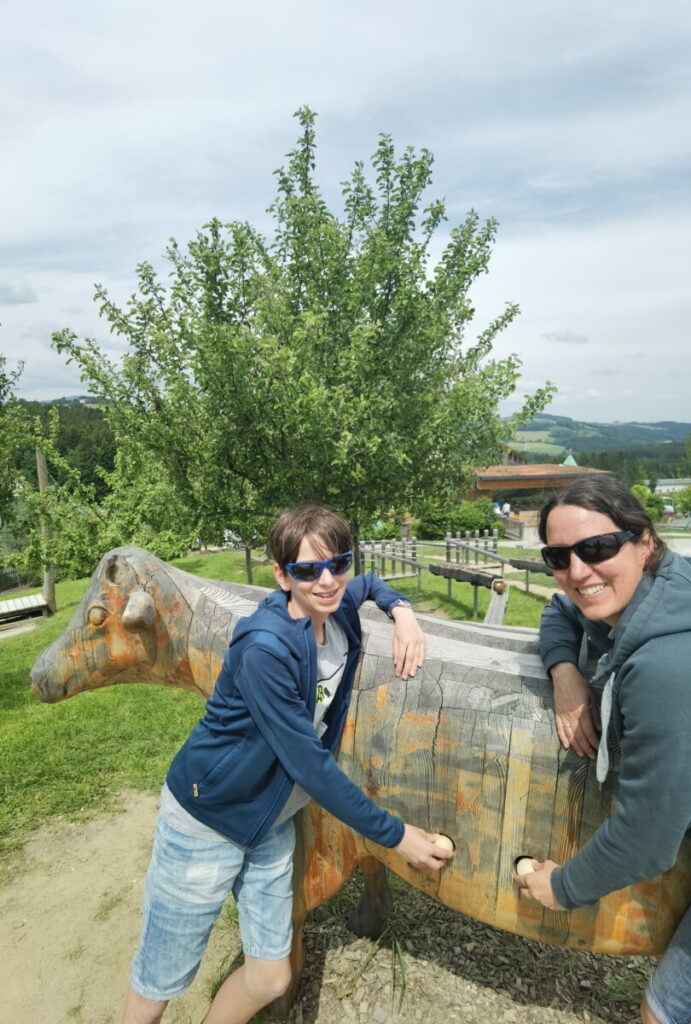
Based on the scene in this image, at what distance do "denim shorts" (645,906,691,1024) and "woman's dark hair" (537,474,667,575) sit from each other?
117 centimetres

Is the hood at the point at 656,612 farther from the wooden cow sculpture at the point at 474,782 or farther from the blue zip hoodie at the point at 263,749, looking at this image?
the blue zip hoodie at the point at 263,749

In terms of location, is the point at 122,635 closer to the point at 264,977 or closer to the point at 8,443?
the point at 264,977

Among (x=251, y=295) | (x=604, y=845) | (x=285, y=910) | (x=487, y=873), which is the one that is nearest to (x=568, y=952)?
(x=487, y=873)

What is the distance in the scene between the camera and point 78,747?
6.10m

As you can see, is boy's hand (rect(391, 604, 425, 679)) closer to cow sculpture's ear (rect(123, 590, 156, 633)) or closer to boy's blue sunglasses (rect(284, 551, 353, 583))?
boy's blue sunglasses (rect(284, 551, 353, 583))

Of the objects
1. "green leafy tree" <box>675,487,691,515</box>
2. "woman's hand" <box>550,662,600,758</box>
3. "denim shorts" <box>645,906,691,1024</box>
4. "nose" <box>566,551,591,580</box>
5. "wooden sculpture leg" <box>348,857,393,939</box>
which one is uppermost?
"nose" <box>566,551,591,580</box>

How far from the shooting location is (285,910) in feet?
7.27

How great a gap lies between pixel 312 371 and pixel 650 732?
6388mm

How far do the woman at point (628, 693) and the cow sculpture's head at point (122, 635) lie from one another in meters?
1.75

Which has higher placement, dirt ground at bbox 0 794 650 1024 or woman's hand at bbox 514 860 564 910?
woman's hand at bbox 514 860 564 910

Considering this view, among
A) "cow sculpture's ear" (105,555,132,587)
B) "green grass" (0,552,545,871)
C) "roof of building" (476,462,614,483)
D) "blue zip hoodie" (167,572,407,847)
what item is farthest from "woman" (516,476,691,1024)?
"roof of building" (476,462,614,483)

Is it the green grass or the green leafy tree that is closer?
the green grass

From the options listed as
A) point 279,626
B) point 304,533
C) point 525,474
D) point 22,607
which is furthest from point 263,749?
point 525,474

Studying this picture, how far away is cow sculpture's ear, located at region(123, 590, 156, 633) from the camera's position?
2693mm
